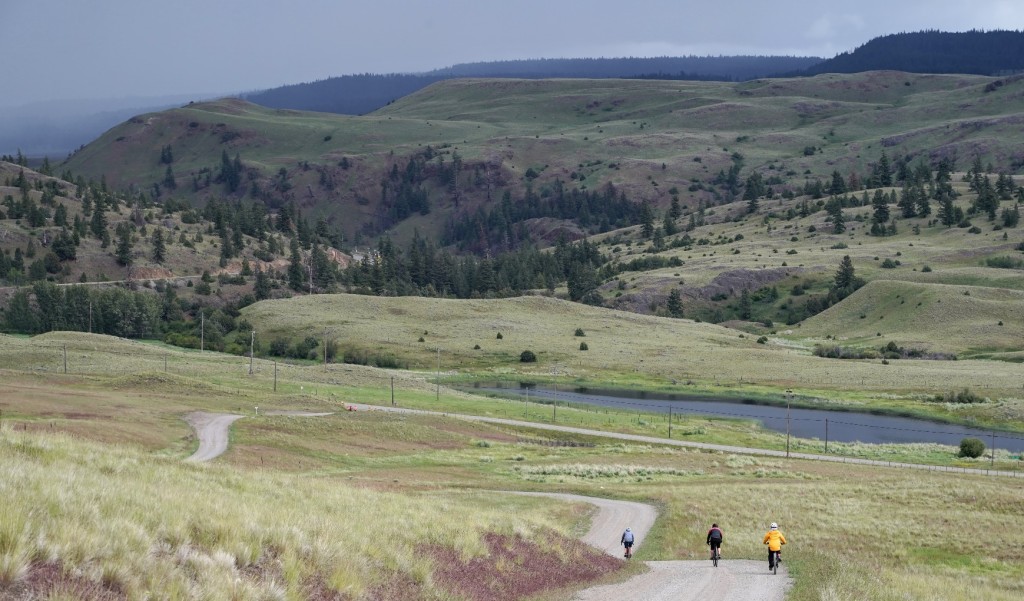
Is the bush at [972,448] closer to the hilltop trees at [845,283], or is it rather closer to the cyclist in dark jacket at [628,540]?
the cyclist in dark jacket at [628,540]

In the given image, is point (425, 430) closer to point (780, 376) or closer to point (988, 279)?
point (780, 376)

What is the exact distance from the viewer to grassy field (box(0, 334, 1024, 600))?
17.0 m

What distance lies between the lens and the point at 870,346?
150m

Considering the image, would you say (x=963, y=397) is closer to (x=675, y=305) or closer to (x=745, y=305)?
(x=675, y=305)

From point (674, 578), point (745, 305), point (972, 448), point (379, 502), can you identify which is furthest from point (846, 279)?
point (379, 502)

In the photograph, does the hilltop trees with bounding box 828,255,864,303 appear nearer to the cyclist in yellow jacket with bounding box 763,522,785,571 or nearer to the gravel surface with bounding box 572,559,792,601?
the gravel surface with bounding box 572,559,792,601

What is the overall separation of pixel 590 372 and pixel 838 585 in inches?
4213

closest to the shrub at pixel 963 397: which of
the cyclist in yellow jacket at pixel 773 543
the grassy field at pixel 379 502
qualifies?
the grassy field at pixel 379 502

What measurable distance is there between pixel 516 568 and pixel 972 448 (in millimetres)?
66290

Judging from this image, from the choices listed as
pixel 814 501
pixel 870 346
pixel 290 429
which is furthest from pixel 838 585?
pixel 870 346

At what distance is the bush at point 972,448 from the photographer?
81125 millimetres

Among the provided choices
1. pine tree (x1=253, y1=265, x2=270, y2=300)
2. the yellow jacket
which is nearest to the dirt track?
the yellow jacket

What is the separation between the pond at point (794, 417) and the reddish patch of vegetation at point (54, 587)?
7202 cm

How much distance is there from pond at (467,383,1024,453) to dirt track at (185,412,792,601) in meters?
41.0
